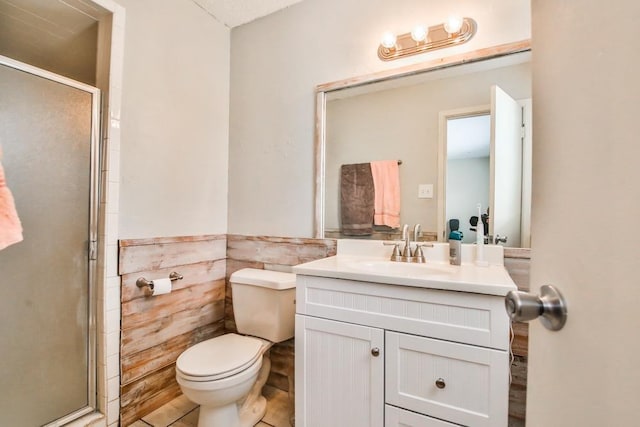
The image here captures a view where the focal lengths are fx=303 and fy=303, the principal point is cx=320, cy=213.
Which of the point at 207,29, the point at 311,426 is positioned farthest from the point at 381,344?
the point at 207,29

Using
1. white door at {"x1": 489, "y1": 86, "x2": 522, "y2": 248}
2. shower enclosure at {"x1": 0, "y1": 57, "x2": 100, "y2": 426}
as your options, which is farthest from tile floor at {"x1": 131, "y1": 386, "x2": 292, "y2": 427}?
white door at {"x1": 489, "y1": 86, "x2": 522, "y2": 248}

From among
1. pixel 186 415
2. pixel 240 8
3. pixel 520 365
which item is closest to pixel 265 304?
pixel 186 415

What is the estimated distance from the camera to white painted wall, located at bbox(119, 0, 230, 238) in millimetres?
1612

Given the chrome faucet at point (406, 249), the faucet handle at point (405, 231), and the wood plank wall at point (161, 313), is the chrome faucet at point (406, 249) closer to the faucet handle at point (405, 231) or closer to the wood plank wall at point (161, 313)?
the faucet handle at point (405, 231)

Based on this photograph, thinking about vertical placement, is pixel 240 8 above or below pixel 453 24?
above

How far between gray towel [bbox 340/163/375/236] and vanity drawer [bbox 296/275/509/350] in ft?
Result: 1.86

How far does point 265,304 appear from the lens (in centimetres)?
169

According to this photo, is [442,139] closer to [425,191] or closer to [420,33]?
[425,191]

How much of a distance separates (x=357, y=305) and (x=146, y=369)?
128 centimetres

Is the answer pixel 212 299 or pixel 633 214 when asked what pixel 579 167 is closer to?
pixel 633 214

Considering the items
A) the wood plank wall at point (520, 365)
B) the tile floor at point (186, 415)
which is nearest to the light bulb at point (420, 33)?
the wood plank wall at point (520, 365)

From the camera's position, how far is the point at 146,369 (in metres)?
1.65

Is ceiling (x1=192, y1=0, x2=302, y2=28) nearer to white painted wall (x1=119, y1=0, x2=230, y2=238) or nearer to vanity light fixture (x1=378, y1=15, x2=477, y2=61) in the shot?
white painted wall (x1=119, y1=0, x2=230, y2=238)

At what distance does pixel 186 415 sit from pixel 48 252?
109 cm
